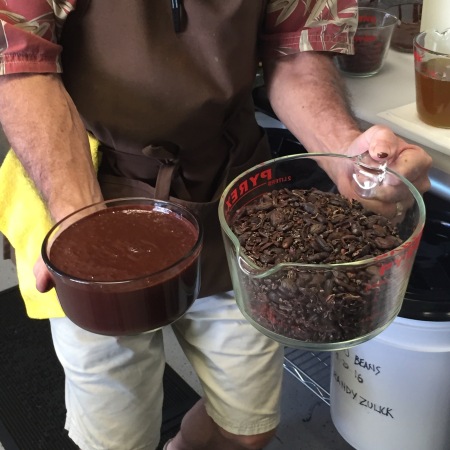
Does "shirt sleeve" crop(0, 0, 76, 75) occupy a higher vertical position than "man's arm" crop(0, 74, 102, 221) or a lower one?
higher

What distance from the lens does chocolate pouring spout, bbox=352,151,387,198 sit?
810mm

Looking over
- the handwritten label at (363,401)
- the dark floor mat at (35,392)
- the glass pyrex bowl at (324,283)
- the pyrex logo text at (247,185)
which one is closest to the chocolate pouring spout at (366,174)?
the glass pyrex bowl at (324,283)

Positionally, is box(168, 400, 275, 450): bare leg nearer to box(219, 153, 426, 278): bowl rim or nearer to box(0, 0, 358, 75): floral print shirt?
box(219, 153, 426, 278): bowl rim

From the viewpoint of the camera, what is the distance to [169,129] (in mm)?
985

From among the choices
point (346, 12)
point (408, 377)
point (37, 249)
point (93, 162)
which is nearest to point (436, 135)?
point (346, 12)

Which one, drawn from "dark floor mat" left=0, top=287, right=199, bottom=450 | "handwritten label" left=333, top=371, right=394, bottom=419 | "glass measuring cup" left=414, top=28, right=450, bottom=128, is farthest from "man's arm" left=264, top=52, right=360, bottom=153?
"dark floor mat" left=0, top=287, right=199, bottom=450

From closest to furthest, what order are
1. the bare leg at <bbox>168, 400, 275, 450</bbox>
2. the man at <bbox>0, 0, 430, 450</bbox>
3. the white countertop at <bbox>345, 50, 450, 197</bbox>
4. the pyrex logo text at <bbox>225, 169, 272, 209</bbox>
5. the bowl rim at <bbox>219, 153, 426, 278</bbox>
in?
the bowl rim at <bbox>219, 153, 426, 278</bbox> → the pyrex logo text at <bbox>225, 169, 272, 209</bbox> → the man at <bbox>0, 0, 430, 450</bbox> → the white countertop at <bbox>345, 50, 450, 197</bbox> → the bare leg at <bbox>168, 400, 275, 450</bbox>

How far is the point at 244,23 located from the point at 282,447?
96 centimetres

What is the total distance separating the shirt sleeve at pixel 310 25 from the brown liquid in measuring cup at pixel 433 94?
0.44ft

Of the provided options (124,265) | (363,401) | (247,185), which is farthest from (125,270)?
(363,401)

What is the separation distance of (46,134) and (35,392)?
0.93 meters

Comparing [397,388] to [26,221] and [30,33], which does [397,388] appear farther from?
[30,33]

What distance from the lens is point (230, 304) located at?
1.11 metres

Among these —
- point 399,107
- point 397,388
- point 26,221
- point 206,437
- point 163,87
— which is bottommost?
point 206,437
